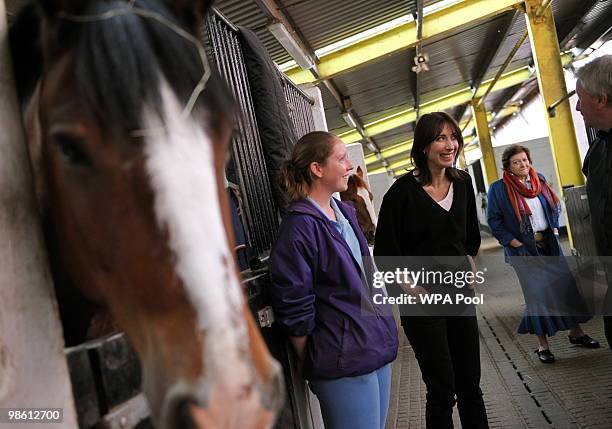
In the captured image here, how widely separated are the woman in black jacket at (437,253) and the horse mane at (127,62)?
216 centimetres

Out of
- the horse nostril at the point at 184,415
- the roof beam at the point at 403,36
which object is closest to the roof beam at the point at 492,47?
the roof beam at the point at 403,36

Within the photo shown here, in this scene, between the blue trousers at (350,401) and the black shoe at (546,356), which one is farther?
the black shoe at (546,356)

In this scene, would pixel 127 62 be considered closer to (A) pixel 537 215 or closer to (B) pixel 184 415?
(B) pixel 184 415

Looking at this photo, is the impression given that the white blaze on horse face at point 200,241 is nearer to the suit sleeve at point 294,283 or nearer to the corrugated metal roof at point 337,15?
the suit sleeve at point 294,283

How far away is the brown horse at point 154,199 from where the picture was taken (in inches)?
35.9

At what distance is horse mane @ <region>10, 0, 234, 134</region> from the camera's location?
979 mm

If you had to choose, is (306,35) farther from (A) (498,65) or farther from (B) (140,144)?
(A) (498,65)

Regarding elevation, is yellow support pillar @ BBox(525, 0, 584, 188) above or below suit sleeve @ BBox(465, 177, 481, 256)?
above

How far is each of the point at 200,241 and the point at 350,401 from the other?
149cm

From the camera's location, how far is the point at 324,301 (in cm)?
231

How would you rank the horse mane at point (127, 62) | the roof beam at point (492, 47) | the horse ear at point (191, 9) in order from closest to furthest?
the horse mane at point (127, 62) < the horse ear at point (191, 9) < the roof beam at point (492, 47)

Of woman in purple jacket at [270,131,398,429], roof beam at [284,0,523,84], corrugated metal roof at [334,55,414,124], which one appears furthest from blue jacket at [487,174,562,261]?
corrugated metal roof at [334,55,414,124]

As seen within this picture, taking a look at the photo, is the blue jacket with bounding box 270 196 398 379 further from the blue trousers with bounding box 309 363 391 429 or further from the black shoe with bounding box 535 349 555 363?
the black shoe with bounding box 535 349 555 363

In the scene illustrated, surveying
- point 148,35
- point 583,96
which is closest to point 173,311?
point 148,35
